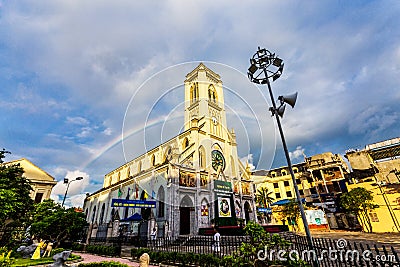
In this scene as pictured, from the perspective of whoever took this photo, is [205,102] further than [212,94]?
No

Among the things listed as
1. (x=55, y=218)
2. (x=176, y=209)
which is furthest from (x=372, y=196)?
(x=55, y=218)

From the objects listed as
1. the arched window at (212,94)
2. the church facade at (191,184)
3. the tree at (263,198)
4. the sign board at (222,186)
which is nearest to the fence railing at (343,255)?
the church facade at (191,184)

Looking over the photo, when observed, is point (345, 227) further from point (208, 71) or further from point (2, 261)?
point (2, 261)

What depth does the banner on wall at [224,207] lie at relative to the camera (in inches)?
951

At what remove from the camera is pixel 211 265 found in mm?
8281

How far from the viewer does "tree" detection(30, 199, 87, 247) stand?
16500 mm

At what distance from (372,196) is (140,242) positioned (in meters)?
28.2

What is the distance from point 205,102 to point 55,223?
2444 cm

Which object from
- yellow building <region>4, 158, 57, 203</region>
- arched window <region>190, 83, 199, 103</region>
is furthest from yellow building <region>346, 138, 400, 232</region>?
yellow building <region>4, 158, 57, 203</region>

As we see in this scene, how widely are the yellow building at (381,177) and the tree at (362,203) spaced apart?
0.41 meters

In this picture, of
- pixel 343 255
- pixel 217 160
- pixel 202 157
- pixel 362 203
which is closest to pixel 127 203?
pixel 202 157

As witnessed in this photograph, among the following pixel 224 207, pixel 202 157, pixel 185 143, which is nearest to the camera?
pixel 224 207

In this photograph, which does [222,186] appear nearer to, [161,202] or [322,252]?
[161,202]

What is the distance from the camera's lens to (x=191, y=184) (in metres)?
23.9
